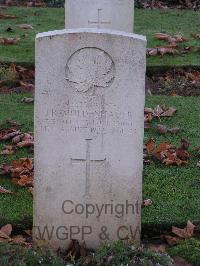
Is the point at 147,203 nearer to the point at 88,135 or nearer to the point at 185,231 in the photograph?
the point at 185,231

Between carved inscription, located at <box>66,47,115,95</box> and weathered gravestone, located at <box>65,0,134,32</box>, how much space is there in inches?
197

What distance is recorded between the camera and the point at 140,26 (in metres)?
13.0

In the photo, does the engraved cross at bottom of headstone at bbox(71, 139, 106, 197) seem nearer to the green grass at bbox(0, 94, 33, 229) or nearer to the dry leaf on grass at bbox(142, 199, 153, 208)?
the green grass at bbox(0, 94, 33, 229)

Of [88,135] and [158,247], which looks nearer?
[88,135]

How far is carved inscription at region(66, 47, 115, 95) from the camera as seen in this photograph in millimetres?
5047

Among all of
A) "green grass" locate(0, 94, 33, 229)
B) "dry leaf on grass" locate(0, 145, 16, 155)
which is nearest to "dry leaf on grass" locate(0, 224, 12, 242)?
"green grass" locate(0, 94, 33, 229)

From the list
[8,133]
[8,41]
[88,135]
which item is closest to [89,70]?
[88,135]

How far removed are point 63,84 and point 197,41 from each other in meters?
7.22

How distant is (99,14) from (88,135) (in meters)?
5.23

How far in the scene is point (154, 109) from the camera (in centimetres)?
849

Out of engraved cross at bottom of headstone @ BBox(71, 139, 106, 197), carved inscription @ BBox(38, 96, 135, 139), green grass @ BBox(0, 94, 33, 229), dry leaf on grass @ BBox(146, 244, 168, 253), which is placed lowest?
dry leaf on grass @ BBox(146, 244, 168, 253)

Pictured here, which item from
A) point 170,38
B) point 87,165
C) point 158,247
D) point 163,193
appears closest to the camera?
point 87,165

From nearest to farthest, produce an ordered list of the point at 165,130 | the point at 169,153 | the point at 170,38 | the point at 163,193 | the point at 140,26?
the point at 163,193 < the point at 169,153 < the point at 165,130 < the point at 170,38 < the point at 140,26

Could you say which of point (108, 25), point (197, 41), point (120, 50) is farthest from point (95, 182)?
point (197, 41)
